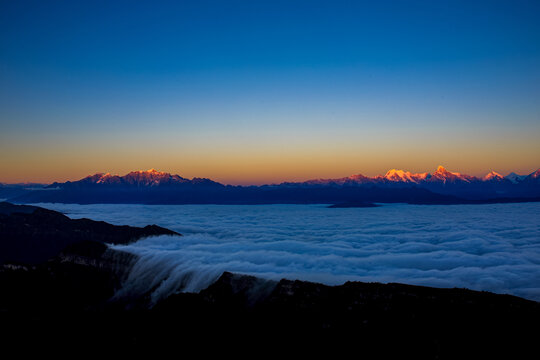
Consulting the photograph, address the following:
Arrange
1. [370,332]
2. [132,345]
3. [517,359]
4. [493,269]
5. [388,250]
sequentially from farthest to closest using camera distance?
1. [388,250]
2. [493,269]
3. [132,345]
4. [370,332]
5. [517,359]

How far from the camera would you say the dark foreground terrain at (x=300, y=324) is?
53.3ft

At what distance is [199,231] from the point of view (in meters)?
92.5

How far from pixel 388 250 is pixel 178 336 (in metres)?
43.7

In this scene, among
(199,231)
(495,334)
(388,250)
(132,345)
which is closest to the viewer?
(495,334)

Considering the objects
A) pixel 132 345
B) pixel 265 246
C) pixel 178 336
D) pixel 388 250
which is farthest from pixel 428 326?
pixel 265 246

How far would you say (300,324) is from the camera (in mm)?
19281

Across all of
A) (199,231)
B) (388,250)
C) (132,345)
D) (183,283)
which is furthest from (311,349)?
(199,231)

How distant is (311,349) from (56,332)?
55.1ft

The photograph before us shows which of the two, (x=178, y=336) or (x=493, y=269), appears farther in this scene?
(x=493, y=269)

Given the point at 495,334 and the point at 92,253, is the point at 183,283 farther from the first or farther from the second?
the point at 495,334

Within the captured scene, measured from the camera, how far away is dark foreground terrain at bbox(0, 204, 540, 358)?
639 inches

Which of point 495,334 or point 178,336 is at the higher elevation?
point 495,334

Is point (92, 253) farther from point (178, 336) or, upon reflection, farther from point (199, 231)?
point (199, 231)

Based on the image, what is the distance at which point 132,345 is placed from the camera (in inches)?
795
